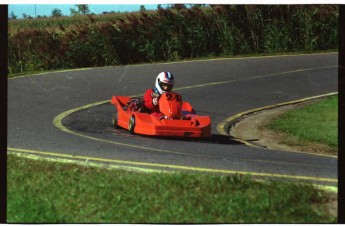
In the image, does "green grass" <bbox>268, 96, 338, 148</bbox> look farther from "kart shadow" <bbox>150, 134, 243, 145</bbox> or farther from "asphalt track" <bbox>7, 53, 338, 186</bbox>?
"kart shadow" <bbox>150, 134, 243, 145</bbox>

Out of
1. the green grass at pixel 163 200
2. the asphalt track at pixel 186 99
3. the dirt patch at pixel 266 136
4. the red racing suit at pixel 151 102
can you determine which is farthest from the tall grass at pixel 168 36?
the green grass at pixel 163 200

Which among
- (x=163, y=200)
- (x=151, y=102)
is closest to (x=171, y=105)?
(x=151, y=102)

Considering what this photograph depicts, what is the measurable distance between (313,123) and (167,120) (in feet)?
11.9

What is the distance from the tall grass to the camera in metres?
16.6

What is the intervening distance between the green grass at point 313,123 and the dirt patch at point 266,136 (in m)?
0.18

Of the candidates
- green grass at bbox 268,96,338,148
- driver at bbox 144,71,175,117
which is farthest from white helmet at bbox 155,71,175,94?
green grass at bbox 268,96,338,148

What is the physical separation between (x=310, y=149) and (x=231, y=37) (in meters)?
5.41

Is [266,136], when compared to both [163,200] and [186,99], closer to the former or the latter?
[186,99]

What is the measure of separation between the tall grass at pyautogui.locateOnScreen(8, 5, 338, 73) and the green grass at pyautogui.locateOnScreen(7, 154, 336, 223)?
313 inches

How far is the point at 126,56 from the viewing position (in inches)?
805

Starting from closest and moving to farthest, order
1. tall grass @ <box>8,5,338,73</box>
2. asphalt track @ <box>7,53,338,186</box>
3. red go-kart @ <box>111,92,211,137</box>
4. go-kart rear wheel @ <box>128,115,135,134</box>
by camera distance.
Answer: asphalt track @ <box>7,53,338,186</box> → red go-kart @ <box>111,92,211,137</box> → go-kart rear wheel @ <box>128,115,135,134</box> → tall grass @ <box>8,5,338,73</box>

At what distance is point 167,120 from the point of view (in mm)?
13305

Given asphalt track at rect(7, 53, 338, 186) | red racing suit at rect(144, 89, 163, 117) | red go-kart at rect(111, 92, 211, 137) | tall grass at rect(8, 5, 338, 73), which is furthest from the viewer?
tall grass at rect(8, 5, 338, 73)

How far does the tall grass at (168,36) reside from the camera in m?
16.6
